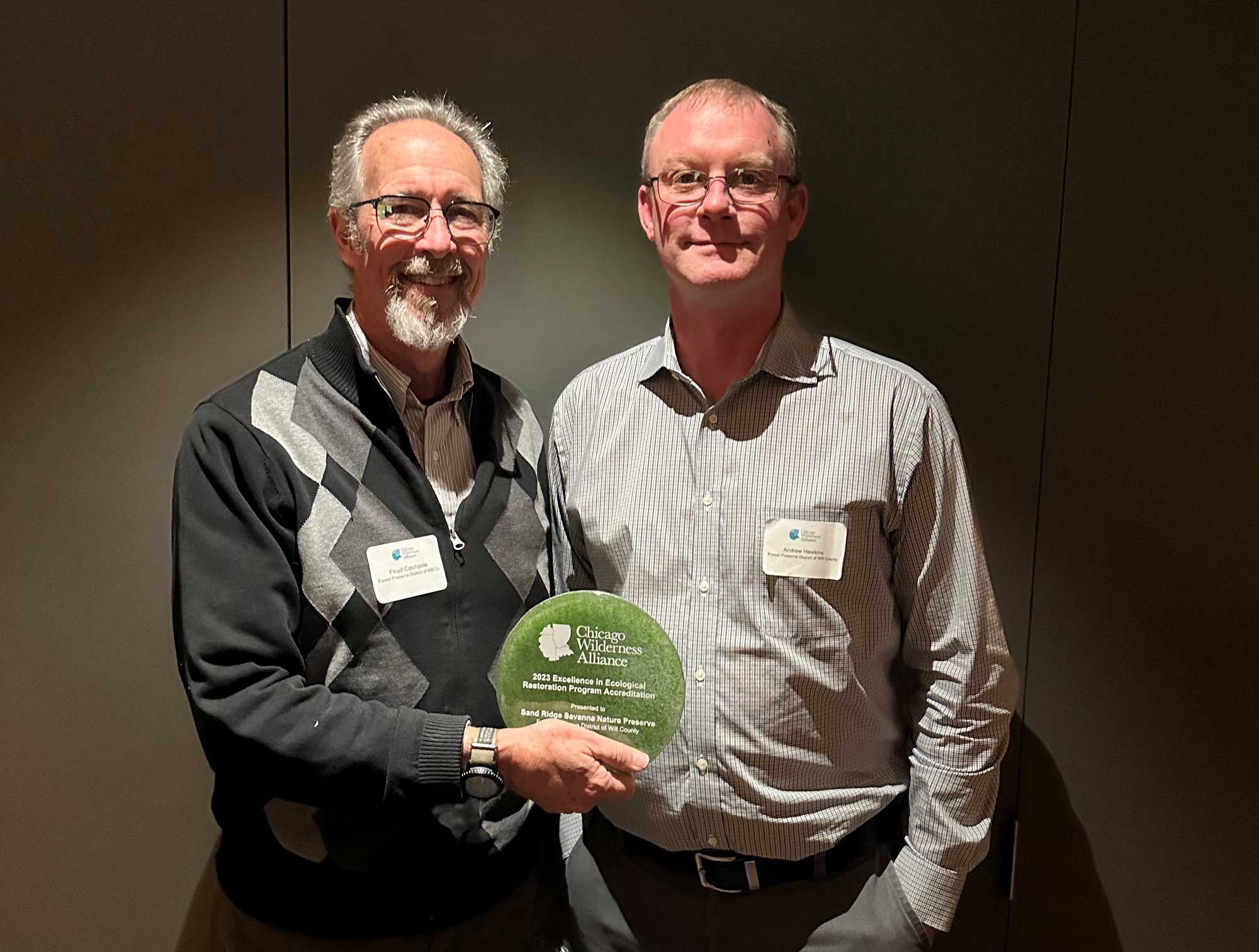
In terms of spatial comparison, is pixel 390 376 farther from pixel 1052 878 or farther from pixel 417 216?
pixel 1052 878

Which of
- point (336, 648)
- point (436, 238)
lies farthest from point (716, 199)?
point (336, 648)

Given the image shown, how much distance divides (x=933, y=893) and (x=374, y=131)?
65.4 inches

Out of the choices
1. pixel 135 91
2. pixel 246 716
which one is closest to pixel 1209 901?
pixel 246 716

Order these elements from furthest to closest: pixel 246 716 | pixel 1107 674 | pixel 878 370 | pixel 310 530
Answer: pixel 1107 674 → pixel 878 370 → pixel 310 530 → pixel 246 716

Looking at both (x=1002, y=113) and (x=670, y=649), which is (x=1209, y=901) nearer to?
(x=670, y=649)

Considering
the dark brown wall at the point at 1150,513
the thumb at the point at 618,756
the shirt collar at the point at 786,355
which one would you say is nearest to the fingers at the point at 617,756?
the thumb at the point at 618,756

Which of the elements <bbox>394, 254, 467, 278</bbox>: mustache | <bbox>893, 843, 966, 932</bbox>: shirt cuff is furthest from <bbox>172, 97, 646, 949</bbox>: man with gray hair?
<bbox>893, 843, 966, 932</bbox>: shirt cuff

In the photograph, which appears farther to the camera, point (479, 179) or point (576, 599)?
point (479, 179)

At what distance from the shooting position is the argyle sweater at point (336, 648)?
4.85ft

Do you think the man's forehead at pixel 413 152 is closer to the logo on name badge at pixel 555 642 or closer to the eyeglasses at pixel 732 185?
the eyeglasses at pixel 732 185

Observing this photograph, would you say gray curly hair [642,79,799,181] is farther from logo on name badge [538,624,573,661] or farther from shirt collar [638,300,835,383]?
logo on name badge [538,624,573,661]

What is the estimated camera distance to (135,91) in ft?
6.40

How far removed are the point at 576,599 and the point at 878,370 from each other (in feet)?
2.21

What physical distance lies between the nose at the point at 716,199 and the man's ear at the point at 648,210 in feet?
0.39
